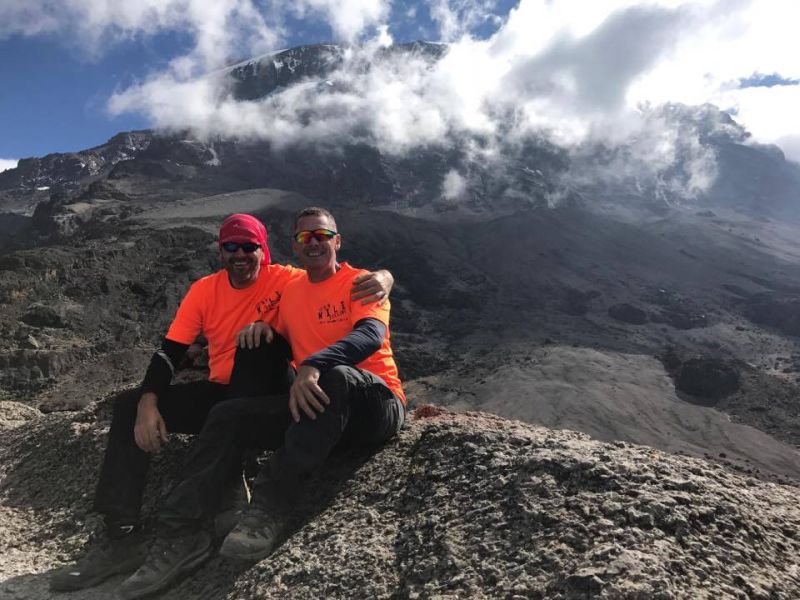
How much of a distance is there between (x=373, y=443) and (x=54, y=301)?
1976 centimetres

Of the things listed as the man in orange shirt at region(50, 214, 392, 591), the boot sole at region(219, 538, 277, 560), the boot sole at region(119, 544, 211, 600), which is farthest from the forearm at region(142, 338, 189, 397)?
the boot sole at region(219, 538, 277, 560)

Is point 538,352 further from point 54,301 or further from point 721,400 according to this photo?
point 54,301

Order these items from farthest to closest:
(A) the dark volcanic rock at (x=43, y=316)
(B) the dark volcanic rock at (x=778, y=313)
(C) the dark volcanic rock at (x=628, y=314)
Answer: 1. (B) the dark volcanic rock at (x=778, y=313)
2. (C) the dark volcanic rock at (x=628, y=314)
3. (A) the dark volcanic rock at (x=43, y=316)

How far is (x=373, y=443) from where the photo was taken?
3.05 m

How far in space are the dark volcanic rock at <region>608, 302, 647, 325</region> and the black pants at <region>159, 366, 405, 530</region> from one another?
39.0m

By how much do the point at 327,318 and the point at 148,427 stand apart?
1.11 m

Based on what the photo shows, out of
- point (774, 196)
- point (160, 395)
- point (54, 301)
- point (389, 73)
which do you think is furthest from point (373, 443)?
point (774, 196)

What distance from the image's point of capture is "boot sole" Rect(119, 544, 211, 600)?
2.37 m

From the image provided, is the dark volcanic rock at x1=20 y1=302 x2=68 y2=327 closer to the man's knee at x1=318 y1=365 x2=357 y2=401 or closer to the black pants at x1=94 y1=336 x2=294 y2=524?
the black pants at x1=94 y1=336 x2=294 y2=524

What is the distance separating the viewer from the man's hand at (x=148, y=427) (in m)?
2.78

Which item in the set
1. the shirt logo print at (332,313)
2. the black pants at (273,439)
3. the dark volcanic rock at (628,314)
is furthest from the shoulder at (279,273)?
the dark volcanic rock at (628,314)

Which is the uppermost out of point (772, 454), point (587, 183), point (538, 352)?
point (587, 183)

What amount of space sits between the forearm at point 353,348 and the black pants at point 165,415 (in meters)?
0.46

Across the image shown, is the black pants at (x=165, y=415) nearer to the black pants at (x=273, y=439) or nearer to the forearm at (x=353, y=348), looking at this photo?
the black pants at (x=273, y=439)
